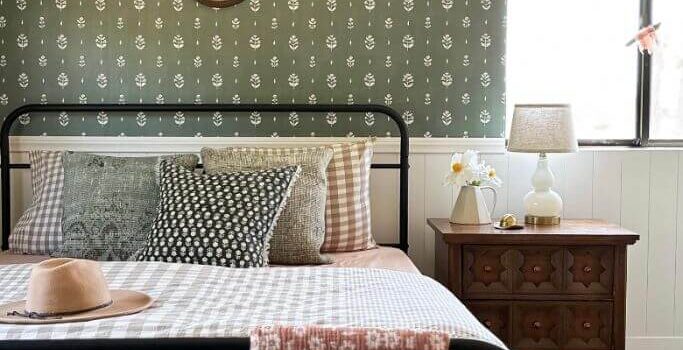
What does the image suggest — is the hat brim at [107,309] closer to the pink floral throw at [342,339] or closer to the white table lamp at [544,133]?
the pink floral throw at [342,339]

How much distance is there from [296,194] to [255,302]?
937 millimetres

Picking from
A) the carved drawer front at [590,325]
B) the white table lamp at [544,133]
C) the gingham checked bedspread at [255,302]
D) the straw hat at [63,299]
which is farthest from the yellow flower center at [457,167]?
the straw hat at [63,299]

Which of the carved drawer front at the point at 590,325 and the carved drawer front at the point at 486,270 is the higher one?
the carved drawer front at the point at 486,270

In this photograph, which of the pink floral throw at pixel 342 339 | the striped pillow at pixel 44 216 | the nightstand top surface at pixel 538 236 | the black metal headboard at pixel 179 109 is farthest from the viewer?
the black metal headboard at pixel 179 109

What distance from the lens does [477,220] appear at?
325cm

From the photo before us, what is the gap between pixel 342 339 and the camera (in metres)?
1.62

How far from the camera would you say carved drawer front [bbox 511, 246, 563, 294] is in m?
3.07

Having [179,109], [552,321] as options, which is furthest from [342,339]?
[179,109]

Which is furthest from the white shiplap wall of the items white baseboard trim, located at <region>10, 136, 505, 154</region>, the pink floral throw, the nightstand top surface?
the pink floral throw

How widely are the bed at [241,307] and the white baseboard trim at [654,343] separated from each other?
52.0 inches

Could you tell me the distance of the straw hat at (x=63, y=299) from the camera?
1863 millimetres

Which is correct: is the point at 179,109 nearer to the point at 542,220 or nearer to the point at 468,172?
the point at 468,172

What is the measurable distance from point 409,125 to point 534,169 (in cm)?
56

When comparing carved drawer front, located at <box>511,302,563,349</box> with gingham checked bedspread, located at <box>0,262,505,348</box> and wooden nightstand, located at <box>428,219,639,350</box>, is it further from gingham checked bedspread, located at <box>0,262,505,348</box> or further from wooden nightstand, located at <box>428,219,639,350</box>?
gingham checked bedspread, located at <box>0,262,505,348</box>
